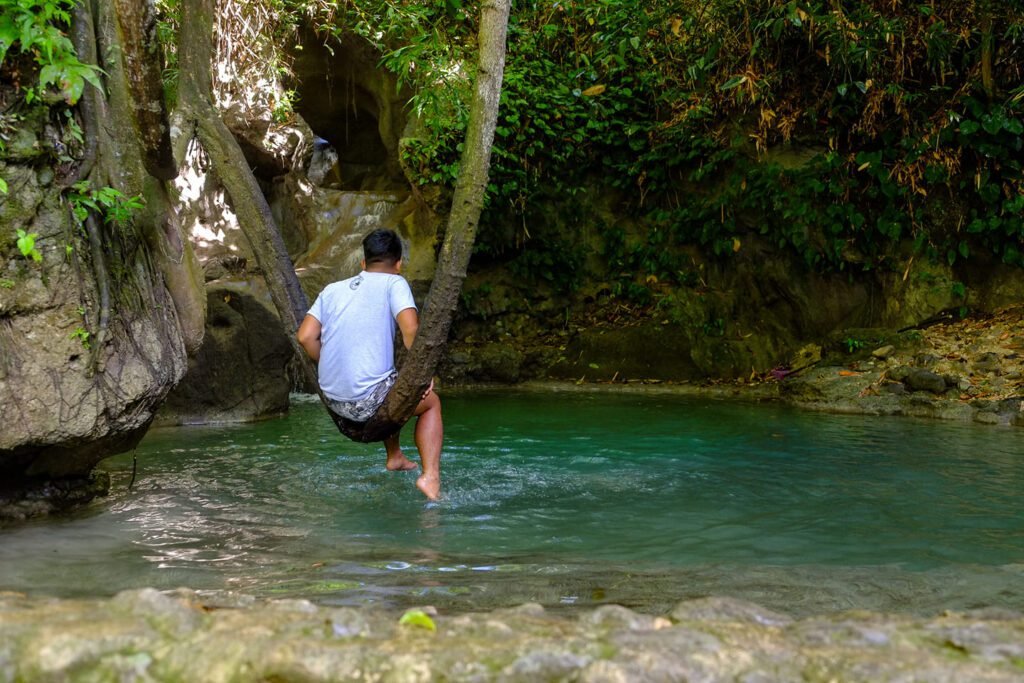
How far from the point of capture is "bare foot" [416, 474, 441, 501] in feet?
16.4

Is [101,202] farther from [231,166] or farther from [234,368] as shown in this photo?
[234,368]

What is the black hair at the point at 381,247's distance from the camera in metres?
5.12

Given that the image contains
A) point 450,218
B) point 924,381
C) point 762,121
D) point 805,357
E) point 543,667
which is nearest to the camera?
point 543,667

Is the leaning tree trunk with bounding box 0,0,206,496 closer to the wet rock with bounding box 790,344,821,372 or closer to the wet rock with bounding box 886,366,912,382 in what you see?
the wet rock with bounding box 886,366,912,382

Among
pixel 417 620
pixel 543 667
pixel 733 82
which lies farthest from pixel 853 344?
pixel 543 667

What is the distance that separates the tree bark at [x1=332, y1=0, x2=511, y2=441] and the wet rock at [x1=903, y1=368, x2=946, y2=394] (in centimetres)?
655

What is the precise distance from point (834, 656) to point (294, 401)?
954 cm

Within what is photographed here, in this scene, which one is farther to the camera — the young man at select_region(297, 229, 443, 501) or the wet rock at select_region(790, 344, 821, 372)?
the wet rock at select_region(790, 344, 821, 372)

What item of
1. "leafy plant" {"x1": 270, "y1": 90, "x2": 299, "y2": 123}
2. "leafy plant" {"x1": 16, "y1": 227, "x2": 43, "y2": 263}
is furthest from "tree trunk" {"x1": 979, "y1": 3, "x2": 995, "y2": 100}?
"leafy plant" {"x1": 16, "y1": 227, "x2": 43, "y2": 263}

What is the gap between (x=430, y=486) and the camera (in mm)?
5020

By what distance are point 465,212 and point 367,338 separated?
3.41ft

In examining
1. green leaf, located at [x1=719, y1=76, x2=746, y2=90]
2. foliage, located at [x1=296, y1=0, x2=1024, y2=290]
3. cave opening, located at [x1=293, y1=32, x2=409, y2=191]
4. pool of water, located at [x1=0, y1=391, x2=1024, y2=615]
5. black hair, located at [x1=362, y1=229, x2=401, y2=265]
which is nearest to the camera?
pool of water, located at [x1=0, y1=391, x2=1024, y2=615]

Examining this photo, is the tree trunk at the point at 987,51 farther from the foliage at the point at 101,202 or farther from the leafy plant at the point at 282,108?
the foliage at the point at 101,202

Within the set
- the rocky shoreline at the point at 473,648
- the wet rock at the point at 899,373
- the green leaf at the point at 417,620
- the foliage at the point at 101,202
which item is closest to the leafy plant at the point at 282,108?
the foliage at the point at 101,202
